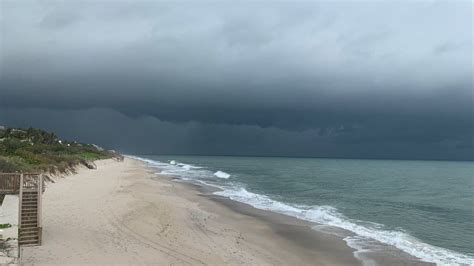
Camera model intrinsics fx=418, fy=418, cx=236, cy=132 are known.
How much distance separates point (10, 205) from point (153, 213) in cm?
840

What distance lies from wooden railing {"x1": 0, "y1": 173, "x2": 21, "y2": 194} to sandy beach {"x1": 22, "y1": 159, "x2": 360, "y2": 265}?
2010mm

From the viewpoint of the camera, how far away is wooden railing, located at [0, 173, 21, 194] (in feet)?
74.0

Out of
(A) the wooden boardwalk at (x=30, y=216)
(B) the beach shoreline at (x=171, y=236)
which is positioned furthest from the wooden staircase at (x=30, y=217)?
(B) the beach shoreline at (x=171, y=236)

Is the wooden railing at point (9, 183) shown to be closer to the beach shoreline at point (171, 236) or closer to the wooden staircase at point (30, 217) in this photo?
the beach shoreline at point (171, 236)

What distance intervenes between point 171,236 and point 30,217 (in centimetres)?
612

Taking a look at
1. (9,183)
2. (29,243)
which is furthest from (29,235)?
(9,183)

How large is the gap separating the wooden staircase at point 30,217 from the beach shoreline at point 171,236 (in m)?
0.53

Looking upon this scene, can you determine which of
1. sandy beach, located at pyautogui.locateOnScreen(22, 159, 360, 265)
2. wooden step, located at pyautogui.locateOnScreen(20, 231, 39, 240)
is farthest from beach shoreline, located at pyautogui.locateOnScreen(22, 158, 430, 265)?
wooden step, located at pyautogui.locateOnScreen(20, 231, 39, 240)

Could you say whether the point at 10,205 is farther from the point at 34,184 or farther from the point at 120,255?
the point at 120,255

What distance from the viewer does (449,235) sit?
26453mm

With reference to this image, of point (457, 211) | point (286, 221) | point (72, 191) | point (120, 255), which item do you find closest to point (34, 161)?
point (72, 191)

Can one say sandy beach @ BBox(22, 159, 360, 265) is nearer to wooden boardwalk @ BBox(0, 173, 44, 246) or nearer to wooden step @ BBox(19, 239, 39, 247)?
wooden step @ BBox(19, 239, 39, 247)

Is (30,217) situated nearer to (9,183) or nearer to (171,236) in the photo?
(171,236)

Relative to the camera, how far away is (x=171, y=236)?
19.7 metres
